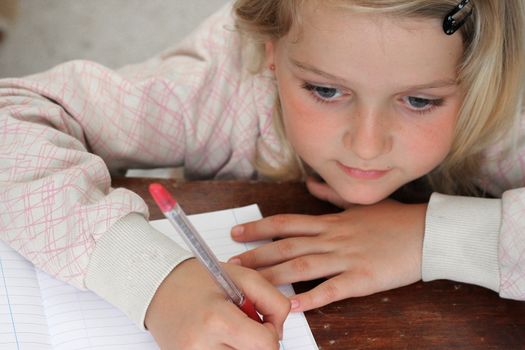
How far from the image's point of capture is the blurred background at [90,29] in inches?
73.1

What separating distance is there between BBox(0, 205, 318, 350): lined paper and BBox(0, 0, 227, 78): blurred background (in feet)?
3.83

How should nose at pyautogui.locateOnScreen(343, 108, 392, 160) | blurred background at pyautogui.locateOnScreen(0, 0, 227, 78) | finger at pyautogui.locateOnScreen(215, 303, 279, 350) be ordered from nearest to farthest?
finger at pyautogui.locateOnScreen(215, 303, 279, 350) → nose at pyautogui.locateOnScreen(343, 108, 392, 160) → blurred background at pyautogui.locateOnScreen(0, 0, 227, 78)

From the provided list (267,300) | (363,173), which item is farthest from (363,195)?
(267,300)

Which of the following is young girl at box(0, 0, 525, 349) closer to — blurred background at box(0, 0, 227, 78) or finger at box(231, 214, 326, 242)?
finger at box(231, 214, 326, 242)

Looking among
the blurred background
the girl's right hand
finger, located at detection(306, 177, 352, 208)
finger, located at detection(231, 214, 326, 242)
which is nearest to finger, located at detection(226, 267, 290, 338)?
the girl's right hand

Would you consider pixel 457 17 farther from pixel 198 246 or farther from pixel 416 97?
pixel 198 246

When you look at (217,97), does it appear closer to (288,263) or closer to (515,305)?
(288,263)

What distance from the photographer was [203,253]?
23.1 inches

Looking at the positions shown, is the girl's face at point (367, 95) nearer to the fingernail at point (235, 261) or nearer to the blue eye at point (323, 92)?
the blue eye at point (323, 92)

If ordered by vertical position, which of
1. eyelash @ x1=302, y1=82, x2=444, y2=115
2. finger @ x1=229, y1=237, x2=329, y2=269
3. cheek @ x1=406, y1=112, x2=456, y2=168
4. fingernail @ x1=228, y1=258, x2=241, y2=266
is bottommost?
finger @ x1=229, y1=237, x2=329, y2=269

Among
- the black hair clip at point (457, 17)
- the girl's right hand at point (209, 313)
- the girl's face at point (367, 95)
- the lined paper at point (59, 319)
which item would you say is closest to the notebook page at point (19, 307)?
the lined paper at point (59, 319)

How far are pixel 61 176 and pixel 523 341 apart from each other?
1.59 ft

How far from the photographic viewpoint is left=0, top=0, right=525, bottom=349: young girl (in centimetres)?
70

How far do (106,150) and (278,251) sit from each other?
0.29m
